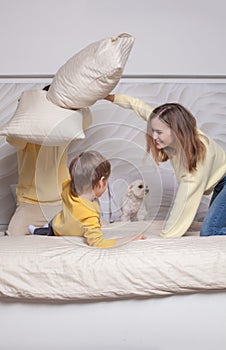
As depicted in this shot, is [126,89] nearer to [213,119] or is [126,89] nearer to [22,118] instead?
[213,119]

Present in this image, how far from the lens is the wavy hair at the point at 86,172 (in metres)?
1.70

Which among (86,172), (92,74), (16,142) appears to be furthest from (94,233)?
(16,142)

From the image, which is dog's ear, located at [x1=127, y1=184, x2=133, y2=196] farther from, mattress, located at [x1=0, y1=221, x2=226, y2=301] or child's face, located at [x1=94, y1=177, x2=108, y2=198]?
mattress, located at [x1=0, y1=221, x2=226, y2=301]

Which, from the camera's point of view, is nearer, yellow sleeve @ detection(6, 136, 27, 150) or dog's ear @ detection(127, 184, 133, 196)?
dog's ear @ detection(127, 184, 133, 196)

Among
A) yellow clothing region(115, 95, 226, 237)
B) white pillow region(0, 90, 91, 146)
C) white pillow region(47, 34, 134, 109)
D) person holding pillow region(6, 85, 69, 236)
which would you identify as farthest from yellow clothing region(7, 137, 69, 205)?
yellow clothing region(115, 95, 226, 237)

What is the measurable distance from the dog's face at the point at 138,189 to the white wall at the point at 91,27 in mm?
709

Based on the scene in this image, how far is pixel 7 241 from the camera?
5.27 ft

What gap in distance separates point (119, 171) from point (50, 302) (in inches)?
19.6

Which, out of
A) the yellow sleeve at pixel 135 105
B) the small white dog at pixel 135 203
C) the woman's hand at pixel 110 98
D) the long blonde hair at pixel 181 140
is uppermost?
the woman's hand at pixel 110 98

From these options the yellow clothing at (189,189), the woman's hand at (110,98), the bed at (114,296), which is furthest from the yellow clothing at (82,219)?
the woman's hand at (110,98)

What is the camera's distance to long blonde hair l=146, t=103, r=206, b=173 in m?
1.80

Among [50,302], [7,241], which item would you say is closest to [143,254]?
[50,302]

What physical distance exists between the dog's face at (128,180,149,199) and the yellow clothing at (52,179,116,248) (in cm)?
13

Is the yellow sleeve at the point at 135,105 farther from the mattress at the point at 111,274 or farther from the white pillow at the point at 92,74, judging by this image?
the mattress at the point at 111,274
